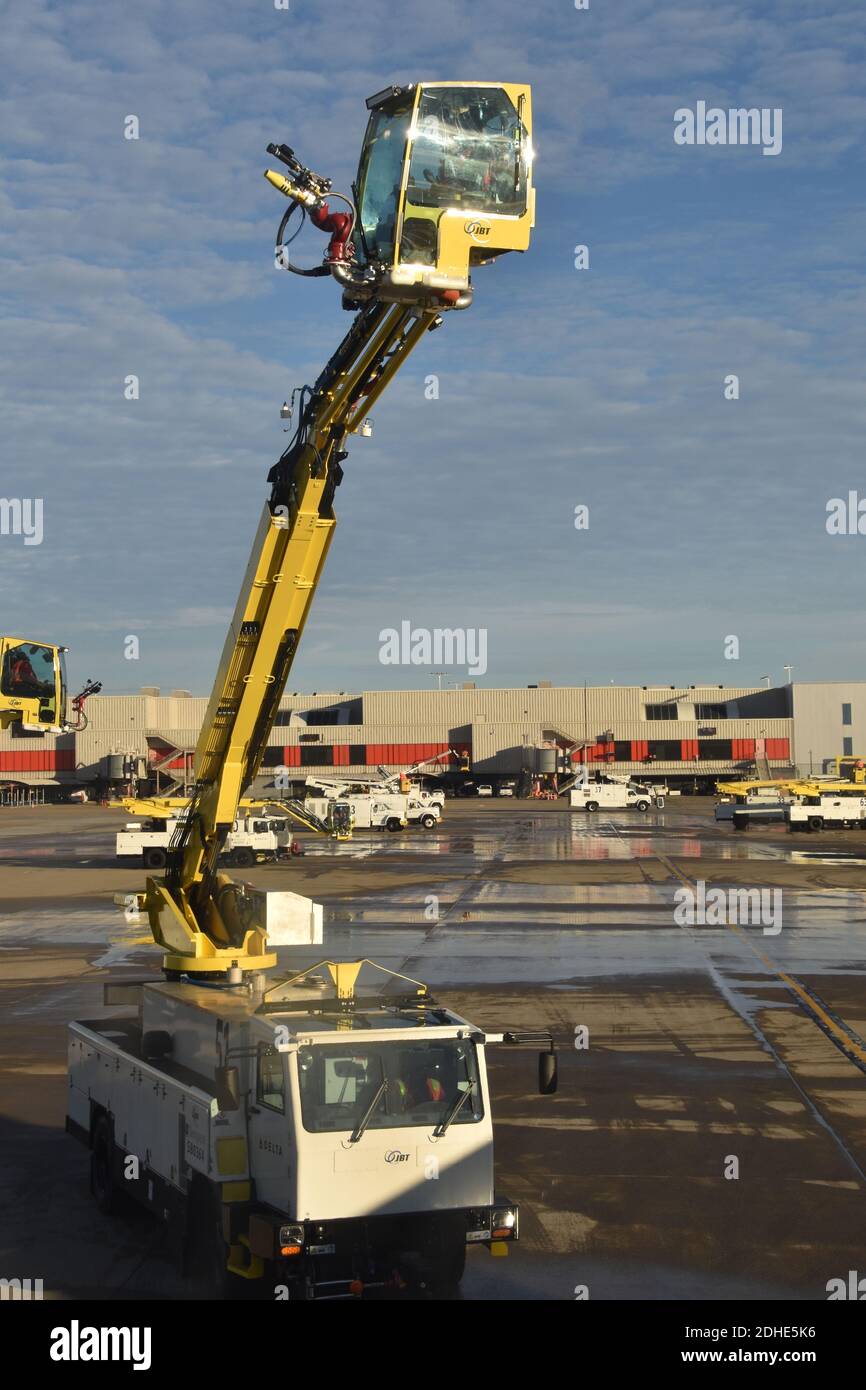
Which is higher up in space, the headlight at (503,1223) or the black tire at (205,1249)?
the headlight at (503,1223)

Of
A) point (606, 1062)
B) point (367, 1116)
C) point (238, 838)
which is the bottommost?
point (606, 1062)

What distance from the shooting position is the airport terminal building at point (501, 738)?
13538 centimetres

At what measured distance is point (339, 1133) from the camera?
1039 centimetres

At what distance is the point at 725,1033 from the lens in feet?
72.4

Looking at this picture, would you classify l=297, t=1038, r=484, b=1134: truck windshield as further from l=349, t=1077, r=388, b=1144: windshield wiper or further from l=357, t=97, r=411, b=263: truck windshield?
l=357, t=97, r=411, b=263: truck windshield

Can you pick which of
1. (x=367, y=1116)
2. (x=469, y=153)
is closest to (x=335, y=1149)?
(x=367, y=1116)

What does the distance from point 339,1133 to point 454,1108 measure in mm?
971

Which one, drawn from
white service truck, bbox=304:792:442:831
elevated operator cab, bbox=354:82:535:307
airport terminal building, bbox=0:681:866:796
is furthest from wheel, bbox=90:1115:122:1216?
airport terminal building, bbox=0:681:866:796

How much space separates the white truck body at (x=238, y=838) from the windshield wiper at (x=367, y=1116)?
143 feet

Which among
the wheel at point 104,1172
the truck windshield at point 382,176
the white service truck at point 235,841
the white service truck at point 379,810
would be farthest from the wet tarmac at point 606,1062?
the white service truck at point 379,810

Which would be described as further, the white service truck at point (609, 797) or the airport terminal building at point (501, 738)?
the airport terminal building at point (501, 738)

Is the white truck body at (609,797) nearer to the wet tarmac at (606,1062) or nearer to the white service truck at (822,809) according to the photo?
the white service truck at (822,809)

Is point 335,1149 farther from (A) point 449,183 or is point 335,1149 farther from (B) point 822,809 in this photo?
(B) point 822,809
